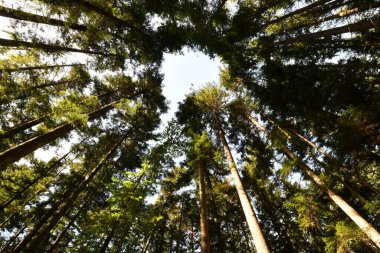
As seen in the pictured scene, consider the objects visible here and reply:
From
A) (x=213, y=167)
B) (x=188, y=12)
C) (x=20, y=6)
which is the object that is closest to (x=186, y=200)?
(x=213, y=167)

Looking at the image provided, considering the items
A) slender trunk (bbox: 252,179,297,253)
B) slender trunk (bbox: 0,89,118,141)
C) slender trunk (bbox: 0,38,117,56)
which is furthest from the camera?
slender trunk (bbox: 252,179,297,253)

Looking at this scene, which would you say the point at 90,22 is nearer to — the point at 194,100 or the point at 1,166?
the point at 1,166

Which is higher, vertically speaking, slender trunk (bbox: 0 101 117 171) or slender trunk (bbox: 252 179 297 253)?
slender trunk (bbox: 252 179 297 253)

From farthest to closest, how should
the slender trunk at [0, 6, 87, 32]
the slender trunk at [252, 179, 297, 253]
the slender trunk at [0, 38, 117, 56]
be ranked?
1. the slender trunk at [252, 179, 297, 253]
2. the slender trunk at [0, 38, 117, 56]
3. the slender trunk at [0, 6, 87, 32]

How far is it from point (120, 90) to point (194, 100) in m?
5.62

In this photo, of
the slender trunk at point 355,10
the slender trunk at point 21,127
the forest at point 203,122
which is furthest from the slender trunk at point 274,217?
the slender trunk at point 21,127

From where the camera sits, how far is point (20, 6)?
9.03m

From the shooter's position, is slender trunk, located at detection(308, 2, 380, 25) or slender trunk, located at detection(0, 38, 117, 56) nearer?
slender trunk, located at detection(308, 2, 380, 25)

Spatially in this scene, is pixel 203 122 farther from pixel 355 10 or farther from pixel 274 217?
pixel 355 10

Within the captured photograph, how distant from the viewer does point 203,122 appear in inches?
722

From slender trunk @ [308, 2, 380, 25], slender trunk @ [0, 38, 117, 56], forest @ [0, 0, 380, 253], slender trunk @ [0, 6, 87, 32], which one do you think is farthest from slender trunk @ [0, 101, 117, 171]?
slender trunk @ [308, 2, 380, 25]

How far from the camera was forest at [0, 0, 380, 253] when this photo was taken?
876 cm

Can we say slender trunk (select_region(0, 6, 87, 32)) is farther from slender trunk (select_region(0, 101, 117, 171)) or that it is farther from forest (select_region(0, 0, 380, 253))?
slender trunk (select_region(0, 101, 117, 171))

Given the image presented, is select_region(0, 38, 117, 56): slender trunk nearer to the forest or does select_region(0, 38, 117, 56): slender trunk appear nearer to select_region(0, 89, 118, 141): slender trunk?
the forest
